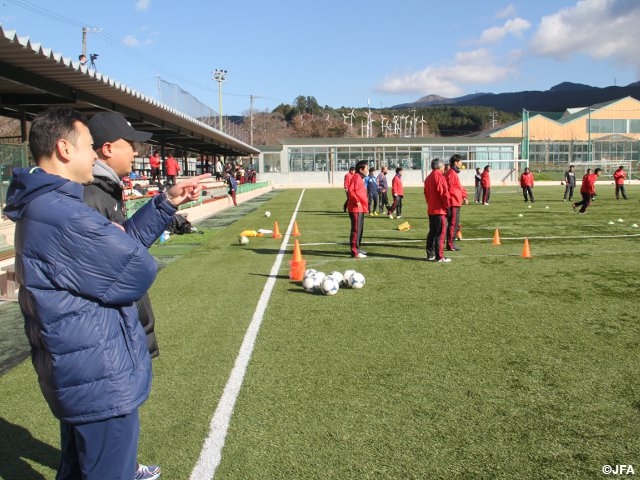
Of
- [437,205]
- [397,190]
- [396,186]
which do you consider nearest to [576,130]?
[397,190]

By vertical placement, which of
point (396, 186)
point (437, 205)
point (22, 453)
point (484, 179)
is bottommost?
point (22, 453)

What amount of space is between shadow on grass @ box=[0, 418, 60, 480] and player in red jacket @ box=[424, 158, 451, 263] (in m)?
7.49

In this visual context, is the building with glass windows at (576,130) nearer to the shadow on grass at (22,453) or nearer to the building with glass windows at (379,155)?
the building with glass windows at (379,155)

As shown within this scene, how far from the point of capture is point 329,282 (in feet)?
25.3

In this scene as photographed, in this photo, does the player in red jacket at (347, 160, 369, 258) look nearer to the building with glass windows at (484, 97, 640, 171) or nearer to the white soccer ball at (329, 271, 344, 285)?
the white soccer ball at (329, 271, 344, 285)

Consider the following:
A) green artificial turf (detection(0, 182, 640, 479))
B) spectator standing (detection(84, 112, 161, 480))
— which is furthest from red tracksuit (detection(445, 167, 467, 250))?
spectator standing (detection(84, 112, 161, 480))

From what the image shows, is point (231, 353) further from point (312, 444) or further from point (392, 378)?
point (312, 444)

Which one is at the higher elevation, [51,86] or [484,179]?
[51,86]

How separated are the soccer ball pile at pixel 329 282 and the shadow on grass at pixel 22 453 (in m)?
4.48

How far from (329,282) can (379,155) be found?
5225 cm

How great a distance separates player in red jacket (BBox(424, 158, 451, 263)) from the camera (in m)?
9.92

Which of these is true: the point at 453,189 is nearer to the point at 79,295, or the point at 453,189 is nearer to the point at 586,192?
the point at 79,295

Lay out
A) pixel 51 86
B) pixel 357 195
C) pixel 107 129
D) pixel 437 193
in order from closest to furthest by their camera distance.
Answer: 1. pixel 107 129
2. pixel 437 193
3. pixel 357 195
4. pixel 51 86

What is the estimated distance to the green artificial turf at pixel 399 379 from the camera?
3.34m
